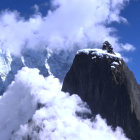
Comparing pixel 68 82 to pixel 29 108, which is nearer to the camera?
pixel 68 82

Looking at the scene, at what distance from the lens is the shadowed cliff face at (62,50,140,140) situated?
121562 mm

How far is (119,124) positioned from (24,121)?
39481mm

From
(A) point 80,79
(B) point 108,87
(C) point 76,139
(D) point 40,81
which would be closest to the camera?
(C) point 76,139

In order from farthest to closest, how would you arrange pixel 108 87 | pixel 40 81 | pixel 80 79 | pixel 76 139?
pixel 40 81, pixel 80 79, pixel 108 87, pixel 76 139

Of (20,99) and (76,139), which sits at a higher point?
(20,99)

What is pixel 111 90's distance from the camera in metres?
124

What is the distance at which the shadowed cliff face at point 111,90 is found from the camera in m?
122

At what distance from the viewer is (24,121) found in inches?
5704

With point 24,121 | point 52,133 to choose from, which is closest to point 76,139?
point 52,133

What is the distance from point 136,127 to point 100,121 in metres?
10.9

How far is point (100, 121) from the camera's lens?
122188mm

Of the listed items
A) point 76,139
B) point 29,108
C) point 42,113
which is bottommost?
point 76,139

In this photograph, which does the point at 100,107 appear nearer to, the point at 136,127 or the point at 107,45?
the point at 136,127

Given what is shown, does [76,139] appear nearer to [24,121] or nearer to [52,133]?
[52,133]
